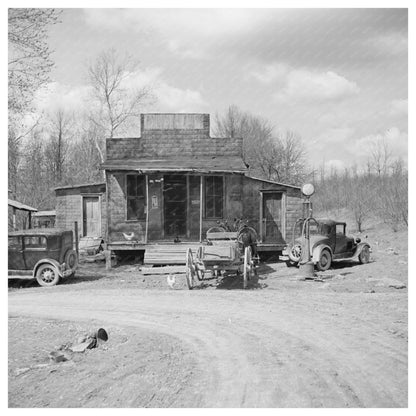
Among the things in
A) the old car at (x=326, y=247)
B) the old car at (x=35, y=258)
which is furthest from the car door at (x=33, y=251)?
the old car at (x=326, y=247)

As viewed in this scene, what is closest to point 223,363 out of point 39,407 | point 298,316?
point 39,407

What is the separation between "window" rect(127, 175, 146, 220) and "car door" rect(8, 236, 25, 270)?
5024 mm

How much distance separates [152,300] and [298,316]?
3348 millimetres

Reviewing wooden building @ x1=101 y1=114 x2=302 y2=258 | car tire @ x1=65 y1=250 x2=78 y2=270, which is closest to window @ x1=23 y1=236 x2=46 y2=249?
car tire @ x1=65 y1=250 x2=78 y2=270

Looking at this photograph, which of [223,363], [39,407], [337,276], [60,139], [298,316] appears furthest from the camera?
[60,139]

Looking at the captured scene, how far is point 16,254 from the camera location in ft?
37.6

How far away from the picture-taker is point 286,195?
16.8 meters

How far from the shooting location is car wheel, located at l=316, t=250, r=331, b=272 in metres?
13.2

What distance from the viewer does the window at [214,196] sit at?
16016mm

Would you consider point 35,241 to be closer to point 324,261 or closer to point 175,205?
point 175,205

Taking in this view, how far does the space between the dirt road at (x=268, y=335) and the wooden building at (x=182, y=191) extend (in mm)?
5497

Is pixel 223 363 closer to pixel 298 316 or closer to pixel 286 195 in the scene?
pixel 298 316

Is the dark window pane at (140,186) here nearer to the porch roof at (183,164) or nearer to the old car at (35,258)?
the porch roof at (183,164)

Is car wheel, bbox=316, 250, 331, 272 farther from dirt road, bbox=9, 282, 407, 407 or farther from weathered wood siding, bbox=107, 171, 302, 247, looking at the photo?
weathered wood siding, bbox=107, 171, 302, 247
